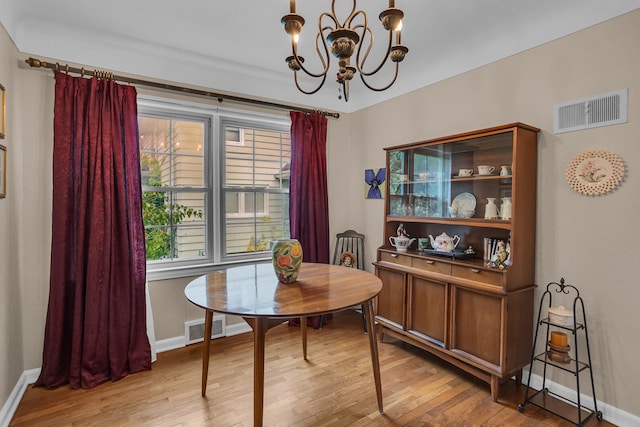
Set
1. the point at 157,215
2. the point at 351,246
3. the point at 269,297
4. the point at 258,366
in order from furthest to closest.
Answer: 1. the point at 351,246
2. the point at 157,215
3. the point at 269,297
4. the point at 258,366

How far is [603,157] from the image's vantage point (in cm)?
199

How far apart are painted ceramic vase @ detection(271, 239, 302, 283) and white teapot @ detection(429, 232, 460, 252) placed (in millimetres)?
1260

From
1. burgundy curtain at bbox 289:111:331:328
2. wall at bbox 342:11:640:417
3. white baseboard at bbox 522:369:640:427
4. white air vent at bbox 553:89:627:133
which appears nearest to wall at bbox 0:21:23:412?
burgundy curtain at bbox 289:111:331:328

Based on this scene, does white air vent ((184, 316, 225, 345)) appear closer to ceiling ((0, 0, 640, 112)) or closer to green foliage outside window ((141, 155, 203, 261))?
green foliage outside window ((141, 155, 203, 261))

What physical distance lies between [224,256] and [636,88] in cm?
322

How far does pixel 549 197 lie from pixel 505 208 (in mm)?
278

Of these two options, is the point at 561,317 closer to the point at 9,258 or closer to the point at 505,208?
the point at 505,208

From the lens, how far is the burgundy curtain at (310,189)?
3.42 m

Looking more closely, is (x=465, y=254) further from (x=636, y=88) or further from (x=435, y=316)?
(x=636, y=88)

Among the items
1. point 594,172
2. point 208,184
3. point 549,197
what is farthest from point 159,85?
point 594,172

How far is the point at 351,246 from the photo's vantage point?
148 inches

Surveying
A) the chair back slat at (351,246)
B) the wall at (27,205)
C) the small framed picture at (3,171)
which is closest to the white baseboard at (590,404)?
the chair back slat at (351,246)

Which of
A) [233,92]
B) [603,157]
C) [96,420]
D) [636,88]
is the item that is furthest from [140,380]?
[636,88]

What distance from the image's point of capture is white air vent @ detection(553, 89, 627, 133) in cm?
193
